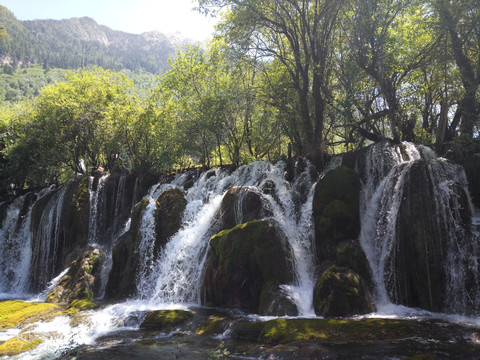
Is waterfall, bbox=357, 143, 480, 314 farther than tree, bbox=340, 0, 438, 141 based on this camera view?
No

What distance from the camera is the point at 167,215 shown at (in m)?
16.2

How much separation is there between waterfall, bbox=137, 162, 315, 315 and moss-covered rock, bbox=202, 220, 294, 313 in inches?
21.5

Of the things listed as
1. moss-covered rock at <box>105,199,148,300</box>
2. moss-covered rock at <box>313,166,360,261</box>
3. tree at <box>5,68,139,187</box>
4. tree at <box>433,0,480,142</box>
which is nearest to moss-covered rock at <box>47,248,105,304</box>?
Answer: moss-covered rock at <box>105,199,148,300</box>

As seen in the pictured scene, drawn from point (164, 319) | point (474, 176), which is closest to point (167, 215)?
point (164, 319)

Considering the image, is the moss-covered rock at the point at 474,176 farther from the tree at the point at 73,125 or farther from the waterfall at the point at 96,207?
the tree at the point at 73,125

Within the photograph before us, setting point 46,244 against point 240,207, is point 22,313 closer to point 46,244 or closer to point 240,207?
point 240,207

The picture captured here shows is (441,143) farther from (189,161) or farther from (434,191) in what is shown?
(189,161)

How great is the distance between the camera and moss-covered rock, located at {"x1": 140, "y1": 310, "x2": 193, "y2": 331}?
32.7 ft

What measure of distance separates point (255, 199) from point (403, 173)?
5706 millimetres

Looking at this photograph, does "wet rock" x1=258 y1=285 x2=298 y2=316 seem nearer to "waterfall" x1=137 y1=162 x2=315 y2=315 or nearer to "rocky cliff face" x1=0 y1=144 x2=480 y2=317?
"rocky cliff face" x1=0 y1=144 x2=480 y2=317

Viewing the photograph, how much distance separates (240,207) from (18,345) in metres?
8.57

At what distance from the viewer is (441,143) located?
14742 mm

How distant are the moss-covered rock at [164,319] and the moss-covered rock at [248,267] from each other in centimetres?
170

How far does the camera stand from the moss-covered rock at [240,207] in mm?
13883
